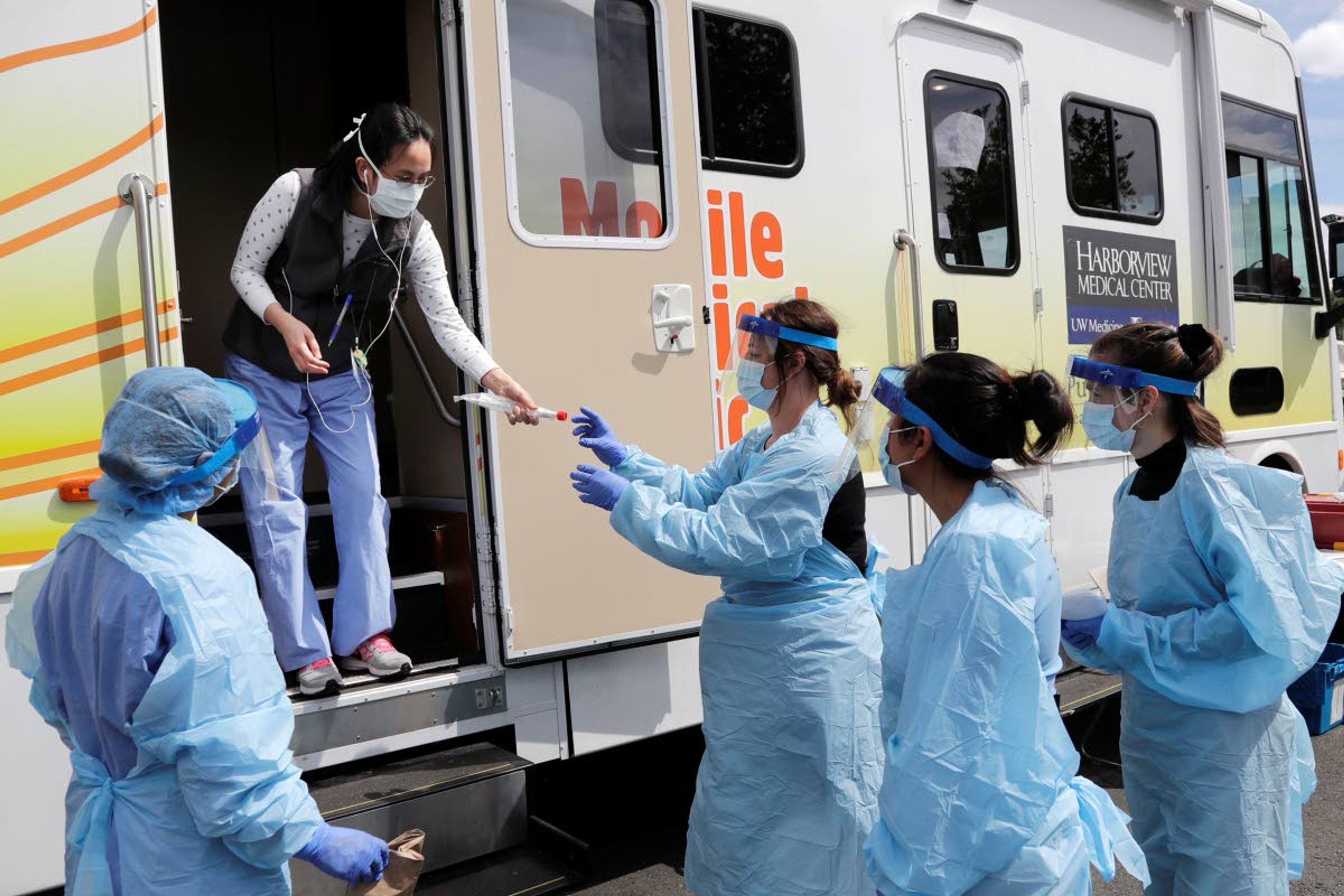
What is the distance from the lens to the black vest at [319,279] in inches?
119

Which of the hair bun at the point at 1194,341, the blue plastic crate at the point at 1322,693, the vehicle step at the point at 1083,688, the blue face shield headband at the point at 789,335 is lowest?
the vehicle step at the point at 1083,688

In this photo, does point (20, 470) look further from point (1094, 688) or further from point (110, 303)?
point (1094, 688)

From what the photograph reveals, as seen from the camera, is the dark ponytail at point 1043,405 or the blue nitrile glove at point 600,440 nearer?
the dark ponytail at point 1043,405

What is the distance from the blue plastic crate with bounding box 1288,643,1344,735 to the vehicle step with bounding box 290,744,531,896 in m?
2.62

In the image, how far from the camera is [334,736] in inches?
114

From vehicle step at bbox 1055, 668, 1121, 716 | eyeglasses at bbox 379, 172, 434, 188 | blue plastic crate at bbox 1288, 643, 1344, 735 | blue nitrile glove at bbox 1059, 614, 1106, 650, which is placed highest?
eyeglasses at bbox 379, 172, 434, 188

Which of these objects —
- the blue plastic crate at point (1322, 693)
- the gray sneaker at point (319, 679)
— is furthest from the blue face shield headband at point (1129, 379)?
the gray sneaker at point (319, 679)

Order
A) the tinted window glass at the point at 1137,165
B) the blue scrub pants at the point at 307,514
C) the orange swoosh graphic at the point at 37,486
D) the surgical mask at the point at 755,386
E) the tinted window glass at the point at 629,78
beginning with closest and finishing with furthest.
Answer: the orange swoosh graphic at the point at 37,486, the surgical mask at the point at 755,386, the blue scrub pants at the point at 307,514, the tinted window glass at the point at 629,78, the tinted window glass at the point at 1137,165

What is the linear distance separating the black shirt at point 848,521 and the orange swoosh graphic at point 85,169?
187 centimetres

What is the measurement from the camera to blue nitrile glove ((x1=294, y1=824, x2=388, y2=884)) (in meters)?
1.87

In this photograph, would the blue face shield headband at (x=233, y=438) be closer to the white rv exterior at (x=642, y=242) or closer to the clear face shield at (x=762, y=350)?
the white rv exterior at (x=642, y=242)

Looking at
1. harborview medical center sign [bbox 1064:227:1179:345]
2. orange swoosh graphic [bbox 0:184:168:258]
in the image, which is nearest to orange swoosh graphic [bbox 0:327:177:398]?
orange swoosh graphic [bbox 0:184:168:258]

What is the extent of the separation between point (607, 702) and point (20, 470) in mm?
1712

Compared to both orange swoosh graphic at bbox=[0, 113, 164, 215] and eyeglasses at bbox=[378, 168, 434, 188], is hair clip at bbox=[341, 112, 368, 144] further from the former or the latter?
orange swoosh graphic at bbox=[0, 113, 164, 215]
